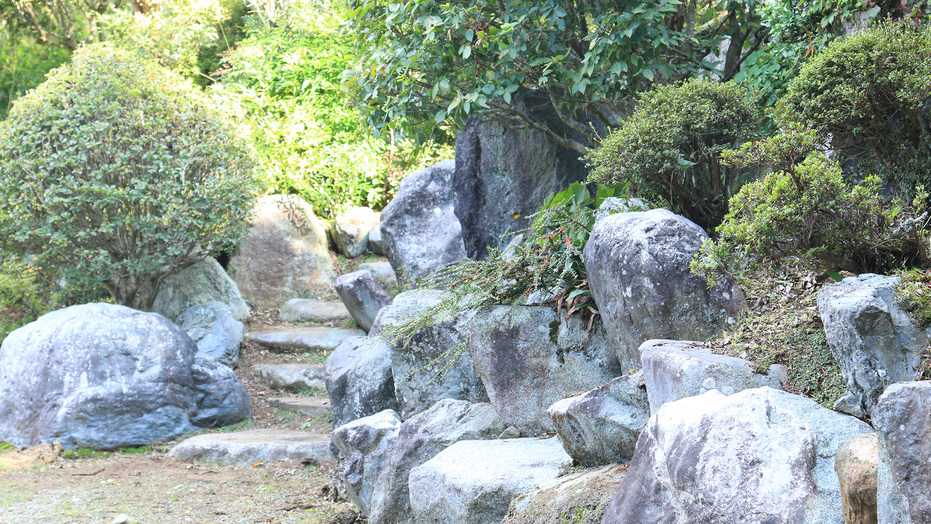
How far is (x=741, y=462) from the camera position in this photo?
231cm

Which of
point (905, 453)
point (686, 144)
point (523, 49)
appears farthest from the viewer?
point (523, 49)

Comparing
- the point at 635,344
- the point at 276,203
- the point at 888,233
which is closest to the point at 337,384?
the point at 635,344

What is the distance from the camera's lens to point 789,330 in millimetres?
3074

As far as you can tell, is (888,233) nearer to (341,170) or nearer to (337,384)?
(337,384)

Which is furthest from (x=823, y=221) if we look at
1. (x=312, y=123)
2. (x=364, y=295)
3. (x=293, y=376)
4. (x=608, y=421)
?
(x=312, y=123)

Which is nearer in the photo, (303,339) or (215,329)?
(215,329)

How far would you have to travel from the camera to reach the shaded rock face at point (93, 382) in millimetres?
7016

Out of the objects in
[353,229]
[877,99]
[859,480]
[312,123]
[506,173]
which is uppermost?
[312,123]

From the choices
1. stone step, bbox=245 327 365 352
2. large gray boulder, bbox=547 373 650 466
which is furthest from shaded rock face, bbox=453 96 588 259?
large gray boulder, bbox=547 373 650 466

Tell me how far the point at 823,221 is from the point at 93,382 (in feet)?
21.9

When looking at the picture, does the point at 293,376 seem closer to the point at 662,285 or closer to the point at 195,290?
the point at 195,290

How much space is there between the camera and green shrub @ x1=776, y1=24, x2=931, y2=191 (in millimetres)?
3182

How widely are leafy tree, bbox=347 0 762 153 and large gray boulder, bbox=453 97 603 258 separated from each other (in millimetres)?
708

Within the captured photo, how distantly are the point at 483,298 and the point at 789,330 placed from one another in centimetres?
213
